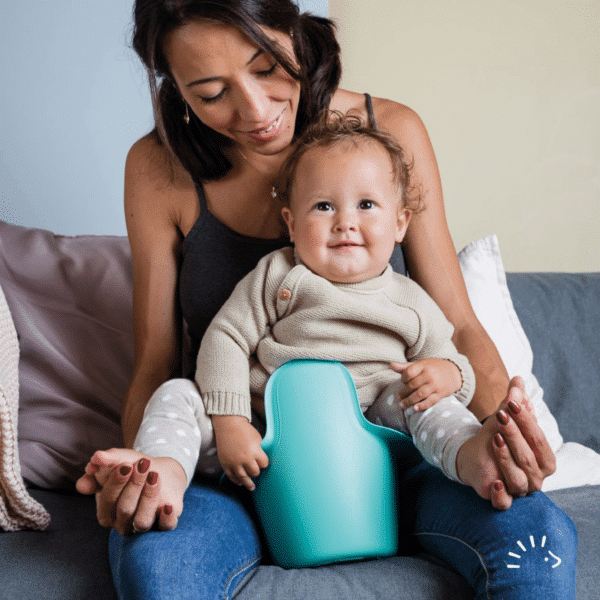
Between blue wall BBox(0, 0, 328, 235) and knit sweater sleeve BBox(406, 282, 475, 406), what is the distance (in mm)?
1165

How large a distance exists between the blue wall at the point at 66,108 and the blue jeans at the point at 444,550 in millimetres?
1213

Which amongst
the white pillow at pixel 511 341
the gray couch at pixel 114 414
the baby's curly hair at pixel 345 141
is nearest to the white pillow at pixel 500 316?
the white pillow at pixel 511 341

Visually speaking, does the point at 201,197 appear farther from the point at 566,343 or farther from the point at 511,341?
the point at 566,343


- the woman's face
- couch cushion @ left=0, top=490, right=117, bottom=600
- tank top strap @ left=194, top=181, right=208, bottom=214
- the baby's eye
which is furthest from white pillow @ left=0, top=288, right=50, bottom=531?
the baby's eye

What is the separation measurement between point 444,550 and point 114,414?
838mm

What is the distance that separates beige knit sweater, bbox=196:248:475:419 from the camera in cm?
112

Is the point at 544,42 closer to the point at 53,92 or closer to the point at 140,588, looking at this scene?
the point at 53,92

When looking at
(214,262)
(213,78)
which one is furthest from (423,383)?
(213,78)

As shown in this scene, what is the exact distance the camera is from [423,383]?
1059 millimetres

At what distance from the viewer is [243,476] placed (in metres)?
1.01

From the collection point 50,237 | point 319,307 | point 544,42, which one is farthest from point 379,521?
point 544,42

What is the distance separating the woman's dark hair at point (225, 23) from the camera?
3.90 ft

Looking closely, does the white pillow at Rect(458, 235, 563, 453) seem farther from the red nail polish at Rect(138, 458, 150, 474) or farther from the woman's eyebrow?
the red nail polish at Rect(138, 458, 150, 474)

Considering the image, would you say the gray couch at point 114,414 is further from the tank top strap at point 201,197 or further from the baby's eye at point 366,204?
the baby's eye at point 366,204
